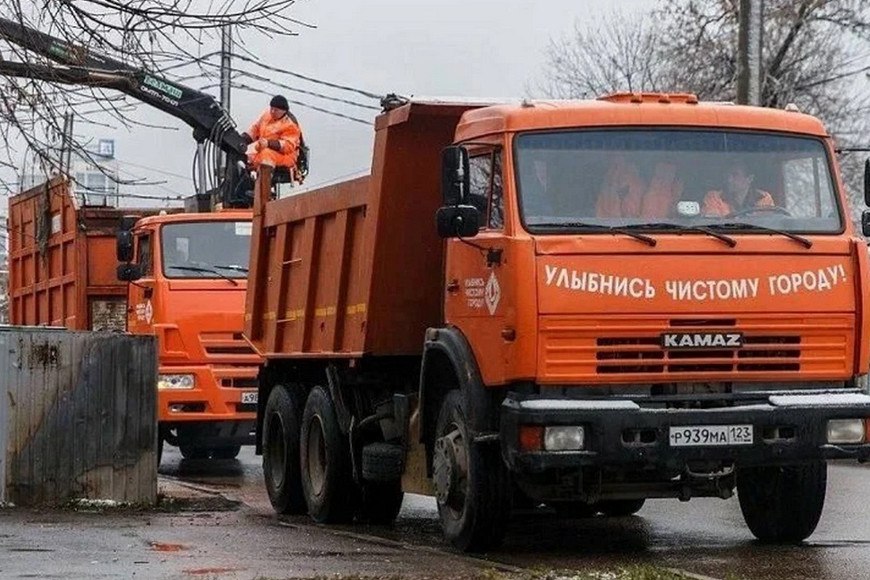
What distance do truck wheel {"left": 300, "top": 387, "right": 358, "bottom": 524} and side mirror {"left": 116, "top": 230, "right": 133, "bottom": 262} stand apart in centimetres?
513

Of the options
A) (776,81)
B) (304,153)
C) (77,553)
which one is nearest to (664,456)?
(77,553)

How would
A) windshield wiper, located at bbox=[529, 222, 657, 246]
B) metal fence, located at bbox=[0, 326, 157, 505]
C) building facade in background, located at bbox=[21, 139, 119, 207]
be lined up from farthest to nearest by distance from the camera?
metal fence, located at bbox=[0, 326, 157, 505] < building facade in background, located at bbox=[21, 139, 119, 207] < windshield wiper, located at bbox=[529, 222, 657, 246]

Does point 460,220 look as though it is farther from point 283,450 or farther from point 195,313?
point 195,313

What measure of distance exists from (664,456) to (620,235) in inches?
49.6

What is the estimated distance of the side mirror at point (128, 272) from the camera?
65.1 ft

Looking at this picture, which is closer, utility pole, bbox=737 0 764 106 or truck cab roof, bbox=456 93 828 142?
truck cab roof, bbox=456 93 828 142

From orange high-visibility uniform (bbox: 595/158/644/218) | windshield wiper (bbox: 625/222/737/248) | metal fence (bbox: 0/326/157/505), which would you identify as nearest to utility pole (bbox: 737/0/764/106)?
metal fence (bbox: 0/326/157/505)

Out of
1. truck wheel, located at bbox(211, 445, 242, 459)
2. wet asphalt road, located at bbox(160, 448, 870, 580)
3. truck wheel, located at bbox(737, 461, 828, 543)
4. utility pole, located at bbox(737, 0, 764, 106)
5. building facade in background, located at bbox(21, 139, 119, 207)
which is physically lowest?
wet asphalt road, located at bbox(160, 448, 870, 580)

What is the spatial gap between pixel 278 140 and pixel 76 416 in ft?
21.1

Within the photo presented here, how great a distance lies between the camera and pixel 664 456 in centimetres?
1112

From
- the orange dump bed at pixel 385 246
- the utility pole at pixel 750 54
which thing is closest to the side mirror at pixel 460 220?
the orange dump bed at pixel 385 246

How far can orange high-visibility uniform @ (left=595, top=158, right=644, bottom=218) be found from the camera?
11500mm

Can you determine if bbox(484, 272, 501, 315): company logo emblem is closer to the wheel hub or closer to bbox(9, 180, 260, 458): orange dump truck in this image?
the wheel hub

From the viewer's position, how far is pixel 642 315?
36.8 ft
